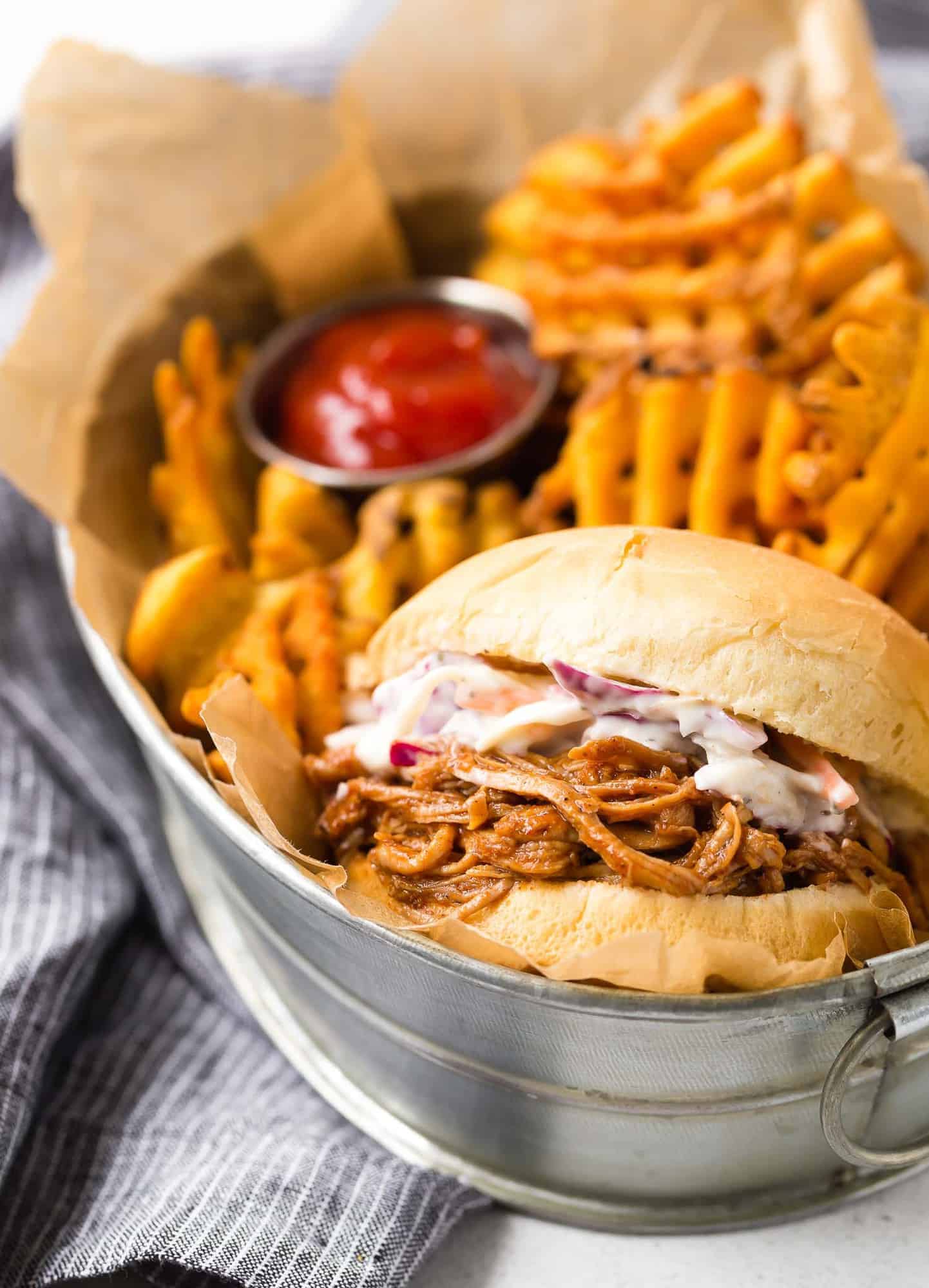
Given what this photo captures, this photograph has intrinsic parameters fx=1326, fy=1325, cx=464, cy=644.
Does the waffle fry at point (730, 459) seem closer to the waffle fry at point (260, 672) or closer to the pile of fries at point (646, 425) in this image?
the pile of fries at point (646, 425)

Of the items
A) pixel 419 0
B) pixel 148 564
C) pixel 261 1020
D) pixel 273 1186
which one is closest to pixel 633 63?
pixel 419 0

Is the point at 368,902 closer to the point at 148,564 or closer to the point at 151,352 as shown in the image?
the point at 148,564

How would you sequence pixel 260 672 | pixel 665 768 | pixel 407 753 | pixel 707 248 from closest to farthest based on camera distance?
pixel 665 768 → pixel 407 753 → pixel 260 672 → pixel 707 248

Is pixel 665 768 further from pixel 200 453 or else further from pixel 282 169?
pixel 282 169

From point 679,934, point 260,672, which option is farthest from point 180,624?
point 679,934

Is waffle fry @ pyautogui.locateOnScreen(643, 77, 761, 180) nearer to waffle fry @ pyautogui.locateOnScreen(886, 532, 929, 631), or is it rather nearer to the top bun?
waffle fry @ pyautogui.locateOnScreen(886, 532, 929, 631)

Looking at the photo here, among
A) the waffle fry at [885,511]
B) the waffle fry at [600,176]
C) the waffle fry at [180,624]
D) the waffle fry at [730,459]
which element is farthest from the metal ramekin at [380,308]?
the waffle fry at [885,511]

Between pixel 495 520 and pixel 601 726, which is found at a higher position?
pixel 601 726

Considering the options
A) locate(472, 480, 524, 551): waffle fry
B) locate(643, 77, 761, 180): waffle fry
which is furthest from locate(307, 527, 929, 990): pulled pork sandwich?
locate(643, 77, 761, 180): waffle fry
